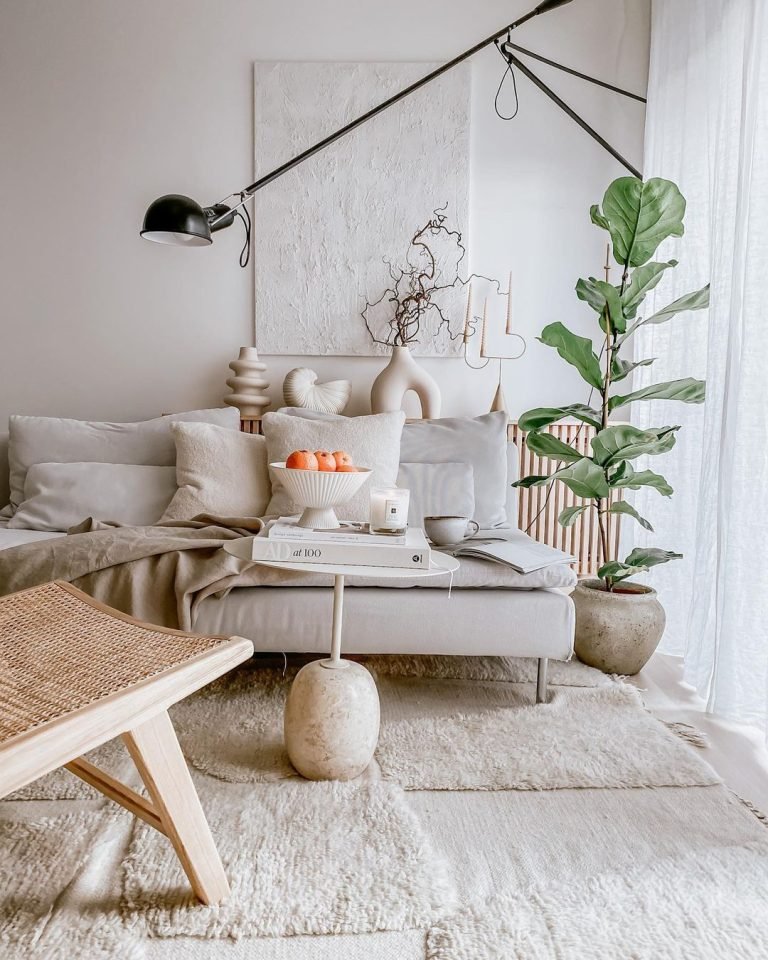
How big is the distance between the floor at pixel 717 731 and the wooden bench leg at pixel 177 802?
1.12 m

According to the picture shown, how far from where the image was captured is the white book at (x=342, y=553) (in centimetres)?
153

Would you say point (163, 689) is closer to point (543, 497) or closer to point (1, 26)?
point (543, 497)

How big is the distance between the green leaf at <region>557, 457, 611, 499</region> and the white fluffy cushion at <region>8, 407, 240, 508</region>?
4.15ft

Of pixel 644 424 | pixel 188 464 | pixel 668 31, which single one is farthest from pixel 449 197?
pixel 188 464

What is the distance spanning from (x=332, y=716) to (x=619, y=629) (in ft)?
3.66

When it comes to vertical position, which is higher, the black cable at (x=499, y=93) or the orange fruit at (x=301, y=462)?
the black cable at (x=499, y=93)

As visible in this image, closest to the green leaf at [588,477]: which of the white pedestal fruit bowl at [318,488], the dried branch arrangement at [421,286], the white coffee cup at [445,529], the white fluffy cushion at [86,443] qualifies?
the white coffee cup at [445,529]

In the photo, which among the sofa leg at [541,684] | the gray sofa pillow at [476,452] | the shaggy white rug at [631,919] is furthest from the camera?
the gray sofa pillow at [476,452]

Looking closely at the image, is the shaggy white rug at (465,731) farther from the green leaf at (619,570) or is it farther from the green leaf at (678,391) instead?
the green leaf at (678,391)

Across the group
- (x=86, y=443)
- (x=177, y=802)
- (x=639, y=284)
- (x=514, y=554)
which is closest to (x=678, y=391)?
(x=639, y=284)

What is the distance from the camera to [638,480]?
7.79ft

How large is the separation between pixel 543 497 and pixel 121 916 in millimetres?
2407

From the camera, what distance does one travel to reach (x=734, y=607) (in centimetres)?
206

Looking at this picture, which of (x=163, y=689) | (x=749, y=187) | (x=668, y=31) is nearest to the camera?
(x=163, y=689)
